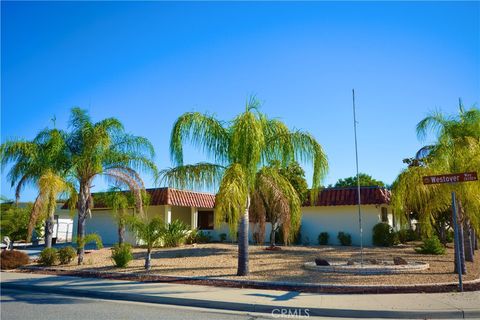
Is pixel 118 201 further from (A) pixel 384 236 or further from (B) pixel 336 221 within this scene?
(A) pixel 384 236

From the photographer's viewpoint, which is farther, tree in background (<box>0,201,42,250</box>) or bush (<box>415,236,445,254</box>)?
tree in background (<box>0,201,42,250</box>)

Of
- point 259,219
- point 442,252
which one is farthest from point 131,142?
point 442,252

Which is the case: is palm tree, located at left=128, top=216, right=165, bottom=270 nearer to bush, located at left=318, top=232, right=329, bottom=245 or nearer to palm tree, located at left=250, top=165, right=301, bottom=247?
palm tree, located at left=250, top=165, right=301, bottom=247

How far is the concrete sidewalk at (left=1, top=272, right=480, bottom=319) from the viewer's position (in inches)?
322

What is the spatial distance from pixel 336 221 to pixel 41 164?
63.0 ft

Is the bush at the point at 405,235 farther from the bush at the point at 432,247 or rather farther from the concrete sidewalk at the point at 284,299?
the concrete sidewalk at the point at 284,299

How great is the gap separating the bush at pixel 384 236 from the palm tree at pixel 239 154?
47.8 ft

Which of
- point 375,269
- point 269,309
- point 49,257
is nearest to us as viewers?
point 269,309

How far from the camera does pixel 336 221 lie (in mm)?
28969

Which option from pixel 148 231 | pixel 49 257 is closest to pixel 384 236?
pixel 148 231

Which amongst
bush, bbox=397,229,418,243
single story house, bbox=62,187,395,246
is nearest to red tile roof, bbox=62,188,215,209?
single story house, bbox=62,187,395,246

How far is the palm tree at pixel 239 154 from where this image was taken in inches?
469

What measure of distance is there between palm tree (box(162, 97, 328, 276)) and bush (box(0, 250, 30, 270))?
25.2ft

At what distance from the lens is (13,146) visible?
18.5 meters
